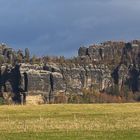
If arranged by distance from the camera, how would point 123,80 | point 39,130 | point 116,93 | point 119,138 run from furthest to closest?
1. point 123,80
2. point 116,93
3. point 39,130
4. point 119,138

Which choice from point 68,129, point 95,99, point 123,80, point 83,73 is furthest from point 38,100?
point 68,129

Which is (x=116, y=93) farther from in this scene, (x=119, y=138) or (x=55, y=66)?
(x=119, y=138)

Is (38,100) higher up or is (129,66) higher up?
(129,66)

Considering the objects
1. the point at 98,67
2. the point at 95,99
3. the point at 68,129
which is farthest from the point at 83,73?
the point at 68,129

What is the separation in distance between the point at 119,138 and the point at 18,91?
469 ft

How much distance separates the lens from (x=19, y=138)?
77.8 ft

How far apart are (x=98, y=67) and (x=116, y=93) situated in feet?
57.9

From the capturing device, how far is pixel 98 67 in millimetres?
195375

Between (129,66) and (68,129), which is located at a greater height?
(129,66)

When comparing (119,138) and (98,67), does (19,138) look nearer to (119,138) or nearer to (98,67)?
(119,138)

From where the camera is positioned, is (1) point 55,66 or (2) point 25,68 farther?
(1) point 55,66

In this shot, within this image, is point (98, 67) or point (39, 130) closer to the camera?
point (39, 130)

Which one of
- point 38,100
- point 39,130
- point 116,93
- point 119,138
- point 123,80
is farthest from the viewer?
point 123,80

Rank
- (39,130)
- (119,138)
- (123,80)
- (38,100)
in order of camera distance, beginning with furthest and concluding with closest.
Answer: (123,80)
(38,100)
(39,130)
(119,138)
